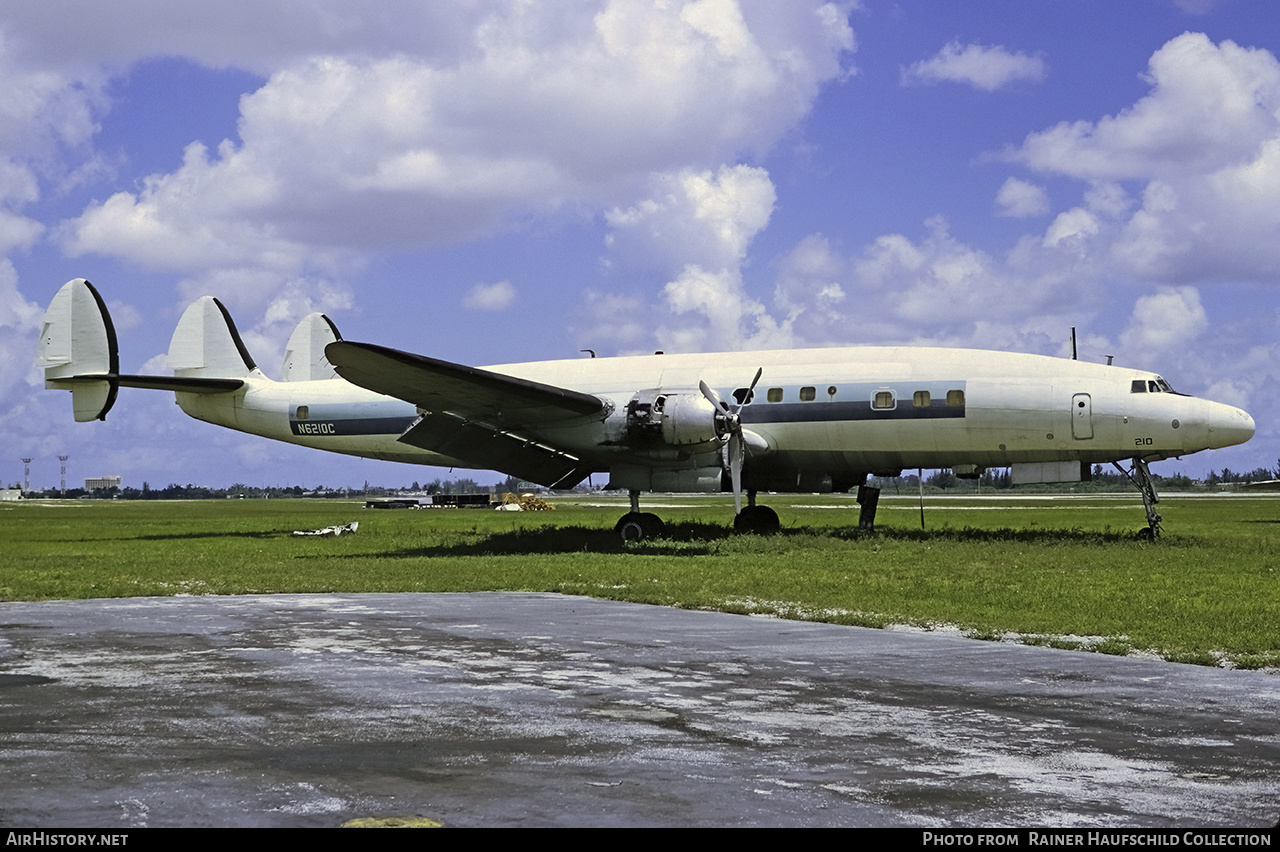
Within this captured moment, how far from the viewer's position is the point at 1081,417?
25.7 metres

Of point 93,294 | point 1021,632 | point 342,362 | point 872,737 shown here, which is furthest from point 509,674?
point 93,294

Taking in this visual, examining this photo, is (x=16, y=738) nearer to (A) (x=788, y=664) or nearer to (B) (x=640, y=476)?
(A) (x=788, y=664)

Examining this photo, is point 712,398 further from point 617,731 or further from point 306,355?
point 617,731

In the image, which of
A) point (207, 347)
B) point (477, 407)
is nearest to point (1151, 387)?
point (477, 407)

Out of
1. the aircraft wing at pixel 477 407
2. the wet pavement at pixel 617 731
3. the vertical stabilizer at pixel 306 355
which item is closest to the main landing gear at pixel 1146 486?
the aircraft wing at pixel 477 407

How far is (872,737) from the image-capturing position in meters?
6.79

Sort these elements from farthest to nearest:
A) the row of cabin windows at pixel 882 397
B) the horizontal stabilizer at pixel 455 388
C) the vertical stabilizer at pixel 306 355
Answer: the vertical stabilizer at pixel 306 355 < the row of cabin windows at pixel 882 397 < the horizontal stabilizer at pixel 455 388

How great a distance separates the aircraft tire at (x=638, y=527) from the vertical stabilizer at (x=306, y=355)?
12.3 m

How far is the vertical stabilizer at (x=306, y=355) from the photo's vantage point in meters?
35.2

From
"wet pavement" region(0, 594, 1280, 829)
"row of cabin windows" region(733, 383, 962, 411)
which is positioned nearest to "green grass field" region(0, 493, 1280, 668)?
"wet pavement" region(0, 594, 1280, 829)

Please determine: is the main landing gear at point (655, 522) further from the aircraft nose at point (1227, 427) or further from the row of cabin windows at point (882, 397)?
the aircraft nose at point (1227, 427)

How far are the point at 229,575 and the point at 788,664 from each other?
12.9 m
